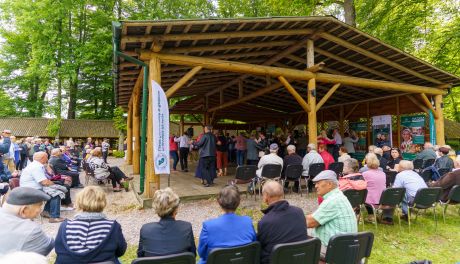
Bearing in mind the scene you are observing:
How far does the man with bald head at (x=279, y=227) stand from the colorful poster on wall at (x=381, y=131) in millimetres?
10799

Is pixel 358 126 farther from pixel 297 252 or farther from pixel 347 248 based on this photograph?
pixel 297 252

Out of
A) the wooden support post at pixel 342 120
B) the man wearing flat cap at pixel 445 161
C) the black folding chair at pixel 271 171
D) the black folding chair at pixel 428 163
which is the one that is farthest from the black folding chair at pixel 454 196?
the wooden support post at pixel 342 120

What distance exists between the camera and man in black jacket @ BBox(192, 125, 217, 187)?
7055mm

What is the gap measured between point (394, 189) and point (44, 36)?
25475mm

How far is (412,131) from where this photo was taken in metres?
11.6

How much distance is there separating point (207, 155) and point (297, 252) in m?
4.94

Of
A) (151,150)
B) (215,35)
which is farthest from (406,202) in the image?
(215,35)

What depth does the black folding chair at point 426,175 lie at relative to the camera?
6182 millimetres

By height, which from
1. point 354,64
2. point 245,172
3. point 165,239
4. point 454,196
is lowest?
point 454,196

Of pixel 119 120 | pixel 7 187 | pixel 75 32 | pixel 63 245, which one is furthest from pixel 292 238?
pixel 75 32

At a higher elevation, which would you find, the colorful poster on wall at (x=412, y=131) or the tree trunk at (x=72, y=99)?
the tree trunk at (x=72, y=99)

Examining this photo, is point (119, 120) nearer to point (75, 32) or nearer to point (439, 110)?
point (75, 32)

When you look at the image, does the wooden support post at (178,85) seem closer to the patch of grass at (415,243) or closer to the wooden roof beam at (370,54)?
the patch of grass at (415,243)

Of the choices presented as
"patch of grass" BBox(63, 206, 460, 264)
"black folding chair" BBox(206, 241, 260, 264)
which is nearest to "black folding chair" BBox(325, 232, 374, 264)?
"black folding chair" BBox(206, 241, 260, 264)
